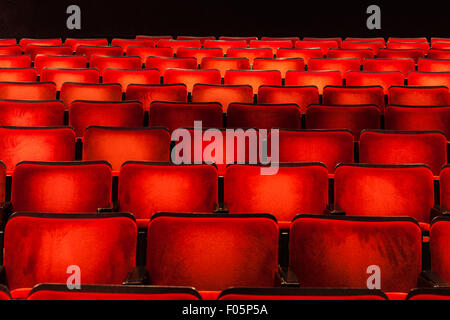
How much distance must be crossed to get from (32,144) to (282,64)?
754 millimetres

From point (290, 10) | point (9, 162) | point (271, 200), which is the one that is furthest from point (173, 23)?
point (271, 200)

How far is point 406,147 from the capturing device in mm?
714

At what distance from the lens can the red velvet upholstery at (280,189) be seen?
59 centimetres

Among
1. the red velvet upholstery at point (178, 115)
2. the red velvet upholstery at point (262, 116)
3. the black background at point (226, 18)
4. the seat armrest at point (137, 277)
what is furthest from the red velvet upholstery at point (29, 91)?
the black background at point (226, 18)

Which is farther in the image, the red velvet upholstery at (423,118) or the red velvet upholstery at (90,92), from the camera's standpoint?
the red velvet upholstery at (90,92)

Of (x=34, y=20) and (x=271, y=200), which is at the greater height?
(x=34, y=20)

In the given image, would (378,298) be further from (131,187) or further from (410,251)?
(131,187)

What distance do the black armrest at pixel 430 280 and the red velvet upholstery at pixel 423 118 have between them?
45cm

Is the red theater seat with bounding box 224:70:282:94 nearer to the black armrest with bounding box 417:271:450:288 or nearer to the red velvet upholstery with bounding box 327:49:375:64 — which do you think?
the red velvet upholstery with bounding box 327:49:375:64

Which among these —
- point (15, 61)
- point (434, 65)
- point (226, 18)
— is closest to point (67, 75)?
point (15, 61)

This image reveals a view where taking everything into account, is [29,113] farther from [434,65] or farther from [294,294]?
[434,65]

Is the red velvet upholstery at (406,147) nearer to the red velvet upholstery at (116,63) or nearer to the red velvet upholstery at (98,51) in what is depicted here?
the red velvet upholstery at (116,63)
